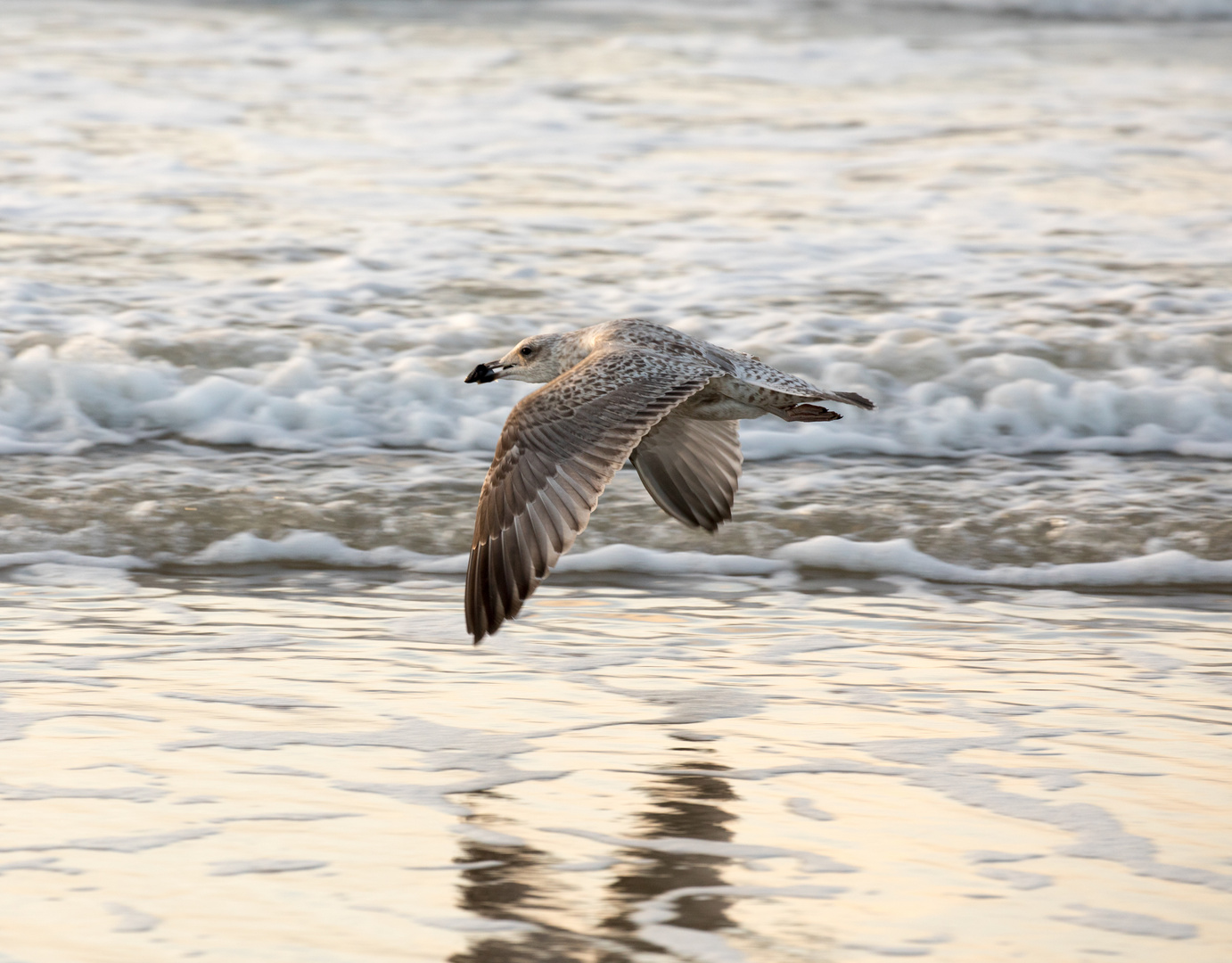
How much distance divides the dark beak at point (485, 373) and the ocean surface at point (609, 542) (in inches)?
22.1

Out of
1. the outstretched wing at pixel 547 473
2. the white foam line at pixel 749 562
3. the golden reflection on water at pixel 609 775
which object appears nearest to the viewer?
the golden reflection on water at pixel 609 775

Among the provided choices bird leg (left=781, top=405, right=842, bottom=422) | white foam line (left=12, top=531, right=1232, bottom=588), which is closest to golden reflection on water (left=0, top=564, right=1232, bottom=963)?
white foam line (left=12, top=531, right=1232, bottom=588)

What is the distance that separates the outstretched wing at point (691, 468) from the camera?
5051 millimetres

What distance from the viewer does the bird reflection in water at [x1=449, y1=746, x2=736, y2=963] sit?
8.77 feet

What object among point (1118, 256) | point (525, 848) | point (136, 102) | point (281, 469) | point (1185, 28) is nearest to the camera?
point (525, 848)

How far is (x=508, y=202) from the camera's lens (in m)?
10.1

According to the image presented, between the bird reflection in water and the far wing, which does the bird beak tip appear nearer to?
the far wing

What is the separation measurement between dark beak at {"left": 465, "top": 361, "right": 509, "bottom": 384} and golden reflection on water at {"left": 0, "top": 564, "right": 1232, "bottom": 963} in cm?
61

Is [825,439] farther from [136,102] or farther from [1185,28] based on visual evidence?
[1185,28]

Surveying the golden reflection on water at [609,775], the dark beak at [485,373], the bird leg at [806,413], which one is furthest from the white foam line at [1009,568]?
the dark beak at [485,373]

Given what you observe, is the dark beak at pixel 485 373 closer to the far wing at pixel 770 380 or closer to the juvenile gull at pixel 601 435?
the juvenile gull at pixel 601 435

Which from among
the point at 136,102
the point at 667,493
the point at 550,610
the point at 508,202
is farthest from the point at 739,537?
the point at 136,102

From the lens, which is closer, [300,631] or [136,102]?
[300,631]

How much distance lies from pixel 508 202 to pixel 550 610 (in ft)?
18.6
